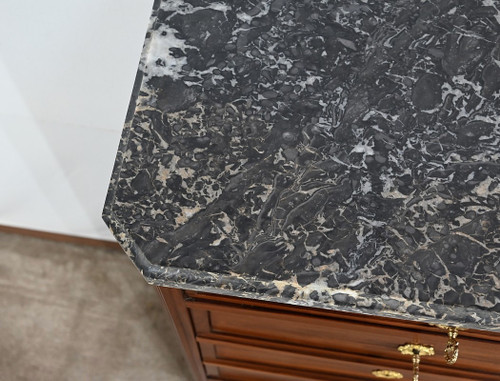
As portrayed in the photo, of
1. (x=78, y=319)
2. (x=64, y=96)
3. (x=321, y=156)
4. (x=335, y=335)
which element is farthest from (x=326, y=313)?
(x=78, y=319)

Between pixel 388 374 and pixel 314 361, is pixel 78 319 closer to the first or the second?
pixel 314 361

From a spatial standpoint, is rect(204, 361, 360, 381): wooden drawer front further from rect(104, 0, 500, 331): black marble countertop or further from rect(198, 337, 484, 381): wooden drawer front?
rect(104, 0, 500, 331): black marble countertop

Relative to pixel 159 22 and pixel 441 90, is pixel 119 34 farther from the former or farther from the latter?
pixel 441 90

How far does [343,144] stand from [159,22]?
0.83 ft

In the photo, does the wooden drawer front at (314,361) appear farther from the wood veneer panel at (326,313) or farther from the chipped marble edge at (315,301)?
the chipped marble edge at (315,301)

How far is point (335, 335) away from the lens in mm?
784

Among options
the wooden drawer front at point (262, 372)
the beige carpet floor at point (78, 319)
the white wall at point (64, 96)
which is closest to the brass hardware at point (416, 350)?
the wooden drawer front at point (262, 372)

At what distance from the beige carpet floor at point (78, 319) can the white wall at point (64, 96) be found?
0.17 meters

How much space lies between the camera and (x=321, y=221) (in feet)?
1.93

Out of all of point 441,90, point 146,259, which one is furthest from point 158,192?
point 441,90

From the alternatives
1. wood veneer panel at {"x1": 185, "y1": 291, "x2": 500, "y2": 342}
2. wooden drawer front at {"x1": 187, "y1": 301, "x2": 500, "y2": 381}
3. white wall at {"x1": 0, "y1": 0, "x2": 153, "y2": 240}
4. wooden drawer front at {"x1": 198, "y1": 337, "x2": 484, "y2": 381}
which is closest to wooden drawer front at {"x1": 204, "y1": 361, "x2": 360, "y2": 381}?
wooden drawer front at {"x1": 198, "y1": 337, "x2": 484, "y2": 381}

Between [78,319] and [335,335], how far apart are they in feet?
2.69

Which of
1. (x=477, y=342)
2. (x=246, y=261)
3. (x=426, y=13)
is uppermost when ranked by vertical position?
(x=426, y=13)

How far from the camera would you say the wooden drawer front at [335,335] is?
0.71 metres
